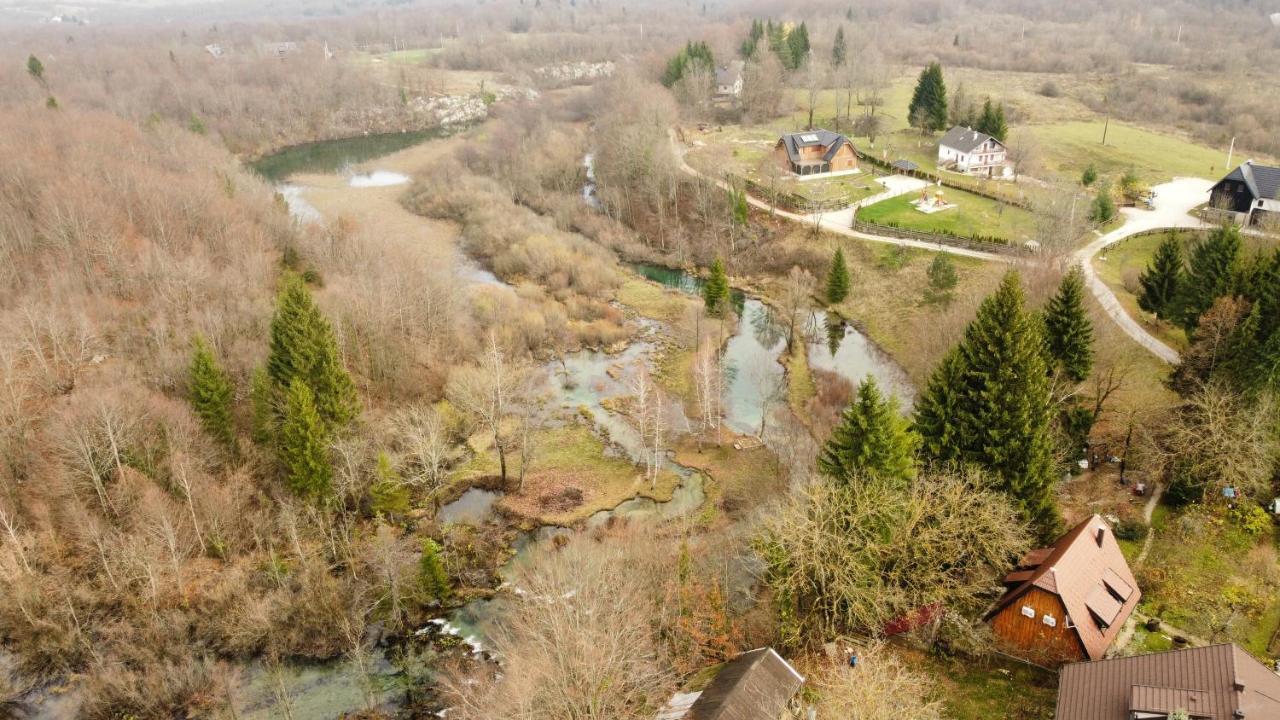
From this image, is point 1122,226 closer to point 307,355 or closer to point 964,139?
point 964,139

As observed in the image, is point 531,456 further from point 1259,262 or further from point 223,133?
point 223,133

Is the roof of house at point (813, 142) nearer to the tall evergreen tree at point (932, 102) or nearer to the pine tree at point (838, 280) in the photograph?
the tall evergreen tree at point (932, 102)

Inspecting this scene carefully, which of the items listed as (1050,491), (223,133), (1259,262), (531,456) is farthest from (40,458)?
(223,133)

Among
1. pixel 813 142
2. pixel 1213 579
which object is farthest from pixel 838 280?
pixel 1213 579

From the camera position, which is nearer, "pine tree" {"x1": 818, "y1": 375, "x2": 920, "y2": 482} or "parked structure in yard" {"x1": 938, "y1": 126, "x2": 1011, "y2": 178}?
"pine tree" {"x1": 818, "y1": 375, "x2": 920, "y2": 482}

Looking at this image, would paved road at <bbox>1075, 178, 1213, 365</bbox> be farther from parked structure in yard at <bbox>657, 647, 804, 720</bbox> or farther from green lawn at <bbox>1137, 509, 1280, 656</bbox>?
parked structure in yard at <bbox>657, 647, 804, 720</bbox>

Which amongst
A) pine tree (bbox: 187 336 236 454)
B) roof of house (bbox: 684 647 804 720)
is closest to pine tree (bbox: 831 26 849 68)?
pine tree (bbox: 187 336 236 454)

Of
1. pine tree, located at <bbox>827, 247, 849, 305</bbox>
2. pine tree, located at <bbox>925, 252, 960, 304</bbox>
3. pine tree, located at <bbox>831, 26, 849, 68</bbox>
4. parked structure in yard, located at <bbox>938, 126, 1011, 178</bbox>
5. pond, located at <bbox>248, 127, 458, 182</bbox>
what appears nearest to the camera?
pine tree, located at <bbox>925, 252, 960, 304</bbox>
